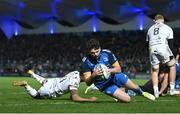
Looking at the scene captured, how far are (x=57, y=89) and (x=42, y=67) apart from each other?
116 ft

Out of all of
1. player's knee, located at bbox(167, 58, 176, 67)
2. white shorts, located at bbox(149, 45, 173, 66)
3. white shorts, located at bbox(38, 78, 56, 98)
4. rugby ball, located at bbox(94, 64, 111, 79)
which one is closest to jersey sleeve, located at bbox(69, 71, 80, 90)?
white shorts, located at bbox(38, 78, 56, 98)

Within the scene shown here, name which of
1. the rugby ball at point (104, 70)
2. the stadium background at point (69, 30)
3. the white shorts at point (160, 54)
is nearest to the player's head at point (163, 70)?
the white shorts at point (160, 54)

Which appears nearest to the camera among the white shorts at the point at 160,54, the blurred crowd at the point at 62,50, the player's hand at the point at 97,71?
the player's hand at the point at 97,71

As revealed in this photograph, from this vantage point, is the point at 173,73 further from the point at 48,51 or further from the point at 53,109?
the point at 48,51

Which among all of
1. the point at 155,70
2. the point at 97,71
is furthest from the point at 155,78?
the point at 97,71

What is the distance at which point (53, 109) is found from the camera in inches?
366

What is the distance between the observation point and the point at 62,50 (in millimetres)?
49781

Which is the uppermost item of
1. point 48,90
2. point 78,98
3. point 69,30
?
point 69,30

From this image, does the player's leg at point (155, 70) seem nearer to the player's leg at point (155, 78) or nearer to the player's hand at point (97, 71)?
the player's leg at point (155, 78)

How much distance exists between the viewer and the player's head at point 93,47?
9.93 m

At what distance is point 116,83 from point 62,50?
39.1 metres

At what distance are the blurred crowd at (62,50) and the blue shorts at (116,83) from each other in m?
28.3

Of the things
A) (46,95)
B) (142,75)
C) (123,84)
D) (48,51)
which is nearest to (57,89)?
(46,95)

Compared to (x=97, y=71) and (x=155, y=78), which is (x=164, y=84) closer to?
(x=155, y=78)
